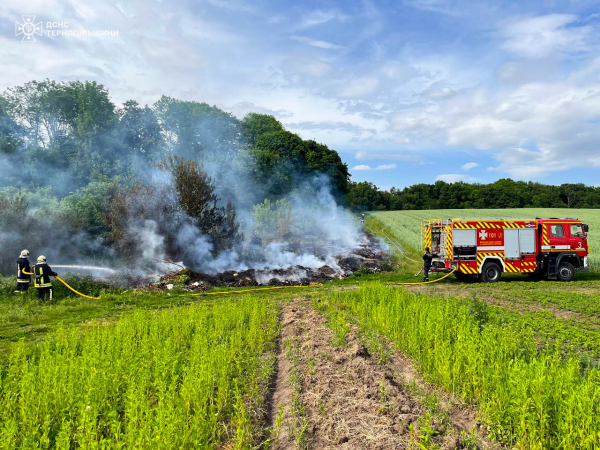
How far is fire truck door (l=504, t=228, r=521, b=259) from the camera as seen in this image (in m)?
16.6

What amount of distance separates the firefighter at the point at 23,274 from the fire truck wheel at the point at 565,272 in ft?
68.0

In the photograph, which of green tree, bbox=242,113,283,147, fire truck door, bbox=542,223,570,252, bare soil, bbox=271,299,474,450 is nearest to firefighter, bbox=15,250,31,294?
bare soil, bbox=271,299,474,450

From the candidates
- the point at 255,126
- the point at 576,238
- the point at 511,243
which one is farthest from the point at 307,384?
the point at 255,126

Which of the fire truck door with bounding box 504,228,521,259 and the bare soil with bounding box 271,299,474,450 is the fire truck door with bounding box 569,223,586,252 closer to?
the fire truck door with bounding box 504,228,521,259

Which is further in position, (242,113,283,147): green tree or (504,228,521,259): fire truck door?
(242,113,283,147): green tree

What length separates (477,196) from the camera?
249ft

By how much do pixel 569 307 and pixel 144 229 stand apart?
16774 millimetres

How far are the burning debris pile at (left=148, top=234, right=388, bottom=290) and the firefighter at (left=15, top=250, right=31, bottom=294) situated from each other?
3.99 m

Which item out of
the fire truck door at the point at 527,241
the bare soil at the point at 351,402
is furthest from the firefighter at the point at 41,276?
the fire truck door at the point at 527,241

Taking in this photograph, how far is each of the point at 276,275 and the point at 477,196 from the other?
68740 millimetres

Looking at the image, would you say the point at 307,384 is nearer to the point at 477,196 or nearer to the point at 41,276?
the point at 41,276

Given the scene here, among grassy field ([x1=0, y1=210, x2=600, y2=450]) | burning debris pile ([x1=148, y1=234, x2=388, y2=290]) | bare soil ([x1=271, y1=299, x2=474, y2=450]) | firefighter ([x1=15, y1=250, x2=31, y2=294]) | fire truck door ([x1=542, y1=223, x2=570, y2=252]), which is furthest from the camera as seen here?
fire truck door ([x1=542, y1=223, x2=570, y2=252])

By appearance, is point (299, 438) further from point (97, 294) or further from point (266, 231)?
point (266, 231)

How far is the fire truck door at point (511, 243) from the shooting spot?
54.5 feet
